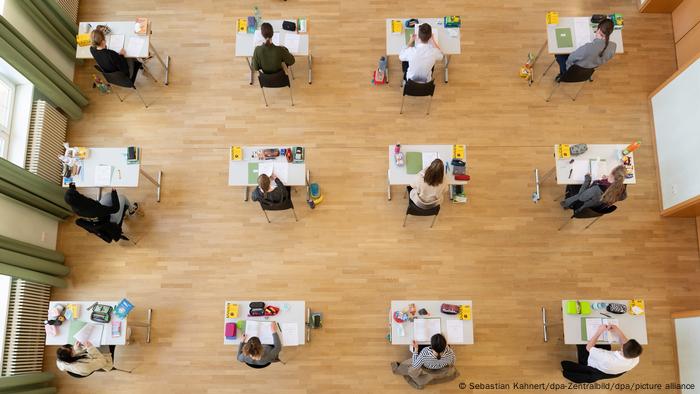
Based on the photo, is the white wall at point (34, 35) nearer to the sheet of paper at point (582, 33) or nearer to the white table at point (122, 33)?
the white table at point (122, 33)

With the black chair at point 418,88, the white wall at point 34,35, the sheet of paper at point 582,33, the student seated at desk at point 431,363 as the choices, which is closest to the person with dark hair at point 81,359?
the student seated at desk at point 431,363

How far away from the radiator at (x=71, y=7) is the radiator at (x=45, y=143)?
5.62ft

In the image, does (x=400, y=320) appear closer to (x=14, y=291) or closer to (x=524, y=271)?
(x=524, y=271)

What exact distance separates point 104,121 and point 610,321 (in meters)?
8.04

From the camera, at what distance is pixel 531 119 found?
7.63m

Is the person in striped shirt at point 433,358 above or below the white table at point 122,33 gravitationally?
below

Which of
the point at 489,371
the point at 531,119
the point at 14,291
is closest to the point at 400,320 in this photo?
the point at 489,371

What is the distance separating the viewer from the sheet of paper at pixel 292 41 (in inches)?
288

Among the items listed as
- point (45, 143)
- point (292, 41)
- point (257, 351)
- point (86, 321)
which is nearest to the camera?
point (257, 351)

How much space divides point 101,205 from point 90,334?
5.62ft

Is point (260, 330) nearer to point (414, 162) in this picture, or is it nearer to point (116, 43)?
point (414, 162)

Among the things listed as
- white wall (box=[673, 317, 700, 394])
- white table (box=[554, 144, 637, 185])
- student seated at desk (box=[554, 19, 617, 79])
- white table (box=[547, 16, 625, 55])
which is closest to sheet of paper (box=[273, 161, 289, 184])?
white table (box=[554, 144, 637, 185])

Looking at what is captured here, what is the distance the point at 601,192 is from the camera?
6.17m

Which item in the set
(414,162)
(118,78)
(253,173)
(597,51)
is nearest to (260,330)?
(253,173)
